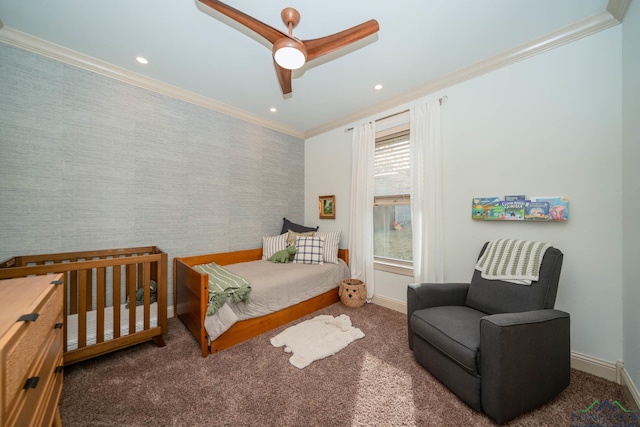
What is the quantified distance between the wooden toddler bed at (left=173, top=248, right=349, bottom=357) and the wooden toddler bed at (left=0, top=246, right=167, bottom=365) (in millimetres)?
242

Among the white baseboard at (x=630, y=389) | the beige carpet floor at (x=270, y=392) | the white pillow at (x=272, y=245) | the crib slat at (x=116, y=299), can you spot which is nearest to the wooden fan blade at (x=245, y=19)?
the crib slat at (x=116, y=299)

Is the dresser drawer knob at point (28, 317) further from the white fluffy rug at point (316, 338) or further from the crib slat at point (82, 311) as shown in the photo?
the white fluffy rug at point (316, 338)

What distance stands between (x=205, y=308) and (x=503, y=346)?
2.08 m

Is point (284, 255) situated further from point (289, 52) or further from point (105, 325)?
point (289, 52)

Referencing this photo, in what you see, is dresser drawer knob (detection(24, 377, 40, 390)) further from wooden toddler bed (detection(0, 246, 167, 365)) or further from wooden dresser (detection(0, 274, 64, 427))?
wooden toddler bed (detection(0, 246, 167, 365))

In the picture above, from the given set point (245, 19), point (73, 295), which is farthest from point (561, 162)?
point (73, 295)

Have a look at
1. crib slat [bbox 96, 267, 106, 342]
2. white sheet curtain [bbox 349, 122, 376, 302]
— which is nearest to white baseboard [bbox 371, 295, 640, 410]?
white sheet curtain [bbox 349, 122, 376, 302]

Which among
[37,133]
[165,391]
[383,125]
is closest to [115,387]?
[165,391]

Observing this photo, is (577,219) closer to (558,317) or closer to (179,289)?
(558,317)

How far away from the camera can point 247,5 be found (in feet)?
5.40

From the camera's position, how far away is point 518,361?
1.32 m

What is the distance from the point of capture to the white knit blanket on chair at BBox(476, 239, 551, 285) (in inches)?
67.2

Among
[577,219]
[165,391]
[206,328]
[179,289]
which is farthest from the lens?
[179,289]

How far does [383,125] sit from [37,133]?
345cm
